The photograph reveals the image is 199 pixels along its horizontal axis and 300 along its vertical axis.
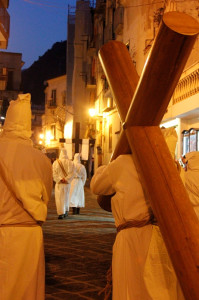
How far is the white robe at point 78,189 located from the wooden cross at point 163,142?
10572mm

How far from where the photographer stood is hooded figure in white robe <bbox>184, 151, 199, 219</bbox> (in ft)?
15.0

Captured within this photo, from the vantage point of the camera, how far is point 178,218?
8.57ft

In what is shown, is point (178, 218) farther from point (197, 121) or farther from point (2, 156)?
point (197, 121)

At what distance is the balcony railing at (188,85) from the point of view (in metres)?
11.2

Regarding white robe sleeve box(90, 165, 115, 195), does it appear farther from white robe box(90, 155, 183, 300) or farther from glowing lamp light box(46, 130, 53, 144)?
glowing lamp light box(46, 130, 53, 144)

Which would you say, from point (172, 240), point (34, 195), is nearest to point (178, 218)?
point (172, 240)

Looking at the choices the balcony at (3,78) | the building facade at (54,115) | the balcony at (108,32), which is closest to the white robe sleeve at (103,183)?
the balcony at (108,32)

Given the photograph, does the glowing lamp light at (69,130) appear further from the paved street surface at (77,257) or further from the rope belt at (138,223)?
the rope belt at (138,223)

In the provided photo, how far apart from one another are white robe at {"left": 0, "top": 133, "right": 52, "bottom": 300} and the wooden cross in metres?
0.99

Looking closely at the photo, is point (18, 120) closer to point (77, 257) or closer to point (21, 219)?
point (21, 219)

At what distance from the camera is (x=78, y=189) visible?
13992 millimetres

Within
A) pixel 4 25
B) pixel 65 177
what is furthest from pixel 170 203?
pixel 4 25

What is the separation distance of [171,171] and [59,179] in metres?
9.99

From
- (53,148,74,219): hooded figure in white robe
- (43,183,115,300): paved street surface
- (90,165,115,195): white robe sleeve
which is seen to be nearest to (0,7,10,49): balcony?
(53,148,74,219): hooded figure in white robe
